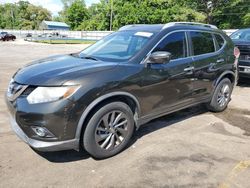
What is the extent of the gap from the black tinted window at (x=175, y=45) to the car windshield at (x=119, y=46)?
24 cm

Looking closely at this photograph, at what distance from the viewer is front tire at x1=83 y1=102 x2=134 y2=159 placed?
12.1 ft

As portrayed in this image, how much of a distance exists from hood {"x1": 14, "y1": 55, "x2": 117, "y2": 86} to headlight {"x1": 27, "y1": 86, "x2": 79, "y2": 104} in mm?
70

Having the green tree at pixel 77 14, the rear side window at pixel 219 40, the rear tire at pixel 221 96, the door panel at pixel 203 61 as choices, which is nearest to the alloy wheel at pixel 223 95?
the rear tire at pixel 221 96

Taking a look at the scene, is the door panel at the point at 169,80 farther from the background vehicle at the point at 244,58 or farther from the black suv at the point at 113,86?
the background vehicle at the point at 244,58

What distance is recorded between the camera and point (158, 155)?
408 centimetres

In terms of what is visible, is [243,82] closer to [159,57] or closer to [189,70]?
[189,70]

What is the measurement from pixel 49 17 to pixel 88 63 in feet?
403

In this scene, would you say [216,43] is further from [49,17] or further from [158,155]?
[49,17]

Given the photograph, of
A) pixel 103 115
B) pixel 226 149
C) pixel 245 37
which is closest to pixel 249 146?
pixel 226 149

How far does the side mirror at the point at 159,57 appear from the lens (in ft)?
13.5

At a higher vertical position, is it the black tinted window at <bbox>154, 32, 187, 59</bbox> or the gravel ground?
the black tinted window at <bbox>154, 32, 187, 59</bbox>

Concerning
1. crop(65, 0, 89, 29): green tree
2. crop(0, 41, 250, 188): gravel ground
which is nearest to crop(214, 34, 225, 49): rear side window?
crop(0, 41, 250, 188): gravel ground

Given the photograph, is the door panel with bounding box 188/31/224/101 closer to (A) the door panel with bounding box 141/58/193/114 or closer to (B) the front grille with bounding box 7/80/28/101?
(A) the door panel with bounding box 141/58/193/114

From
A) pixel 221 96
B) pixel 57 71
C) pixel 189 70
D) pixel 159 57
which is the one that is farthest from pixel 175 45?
pixel 57 71
